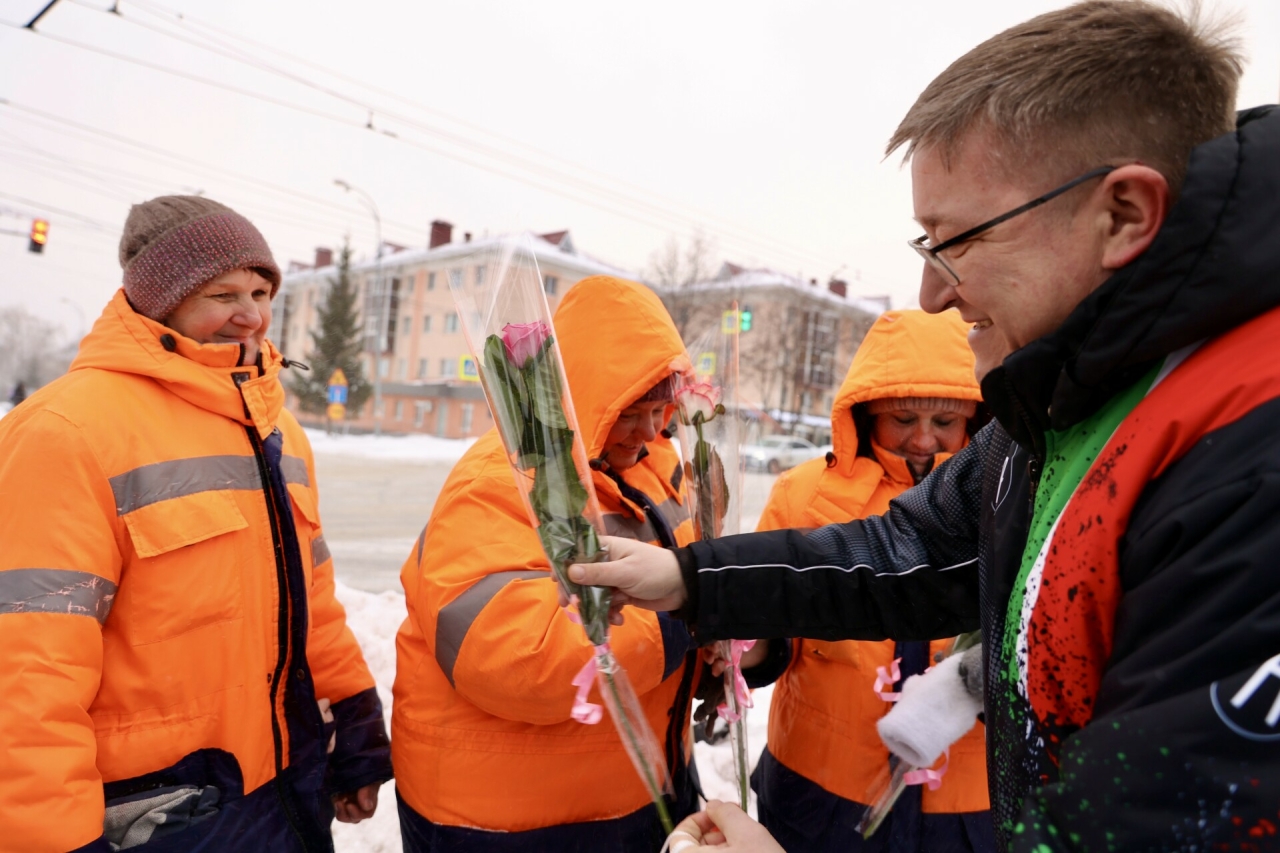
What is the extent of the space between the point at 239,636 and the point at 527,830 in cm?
88

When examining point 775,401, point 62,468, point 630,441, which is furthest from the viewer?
point 775,401

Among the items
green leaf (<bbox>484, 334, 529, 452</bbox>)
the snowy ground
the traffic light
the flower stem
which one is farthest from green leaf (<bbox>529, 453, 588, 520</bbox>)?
the traffic light

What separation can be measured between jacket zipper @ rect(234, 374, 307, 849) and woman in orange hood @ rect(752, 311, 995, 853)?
146cm

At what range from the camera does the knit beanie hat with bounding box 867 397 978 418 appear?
2727mm

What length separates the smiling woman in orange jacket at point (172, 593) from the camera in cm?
165

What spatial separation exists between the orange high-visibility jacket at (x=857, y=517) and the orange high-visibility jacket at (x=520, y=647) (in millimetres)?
456

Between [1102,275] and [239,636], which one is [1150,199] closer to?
[1102,275]

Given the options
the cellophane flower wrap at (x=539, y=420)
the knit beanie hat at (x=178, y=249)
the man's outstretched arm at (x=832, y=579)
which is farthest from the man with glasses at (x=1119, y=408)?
the knit beanie hat at (x=178, y=249)

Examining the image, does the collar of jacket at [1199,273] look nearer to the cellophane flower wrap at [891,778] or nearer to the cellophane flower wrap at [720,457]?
the cellophane flower wrap at [720,457]

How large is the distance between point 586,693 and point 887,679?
1021mm

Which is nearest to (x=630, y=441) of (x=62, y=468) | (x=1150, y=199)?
(x=62, y=468)

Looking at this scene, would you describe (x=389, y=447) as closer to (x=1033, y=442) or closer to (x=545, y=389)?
(x=545, y=389)

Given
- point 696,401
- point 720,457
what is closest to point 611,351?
point 696,401

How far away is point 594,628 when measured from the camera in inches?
67.2
